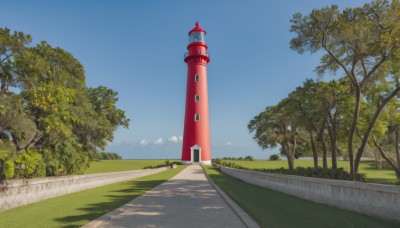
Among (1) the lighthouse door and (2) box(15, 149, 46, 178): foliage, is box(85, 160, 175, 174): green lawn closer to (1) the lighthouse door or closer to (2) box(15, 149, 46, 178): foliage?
(1) the lighthouse door

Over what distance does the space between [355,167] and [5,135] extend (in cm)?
1978

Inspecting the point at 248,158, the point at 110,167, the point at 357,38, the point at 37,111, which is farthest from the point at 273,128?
the point at 248,158

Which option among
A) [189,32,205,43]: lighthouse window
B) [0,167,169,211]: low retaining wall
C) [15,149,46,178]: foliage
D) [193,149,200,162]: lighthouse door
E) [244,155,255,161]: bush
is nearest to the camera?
[0,167,169,211]: low retaining wall

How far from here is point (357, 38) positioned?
15.7 m

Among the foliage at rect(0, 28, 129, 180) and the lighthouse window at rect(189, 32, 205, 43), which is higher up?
the lighthouse window at rect(189, 32, 205, 43)

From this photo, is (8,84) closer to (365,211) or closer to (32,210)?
(32,210)

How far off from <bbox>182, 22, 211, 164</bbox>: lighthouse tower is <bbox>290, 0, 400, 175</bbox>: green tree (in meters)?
27.6

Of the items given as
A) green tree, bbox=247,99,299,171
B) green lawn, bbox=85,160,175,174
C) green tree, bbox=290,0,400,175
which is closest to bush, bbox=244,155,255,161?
green lawn, bbox=85,160,175,174

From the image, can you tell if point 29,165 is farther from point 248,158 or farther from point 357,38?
point 248,158

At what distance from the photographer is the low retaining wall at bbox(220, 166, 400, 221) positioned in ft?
23.4

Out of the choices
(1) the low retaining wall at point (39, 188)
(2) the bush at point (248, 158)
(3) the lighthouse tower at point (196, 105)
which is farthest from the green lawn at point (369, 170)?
(2) the bush at point (248, 158)

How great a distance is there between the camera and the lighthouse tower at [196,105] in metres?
44.5

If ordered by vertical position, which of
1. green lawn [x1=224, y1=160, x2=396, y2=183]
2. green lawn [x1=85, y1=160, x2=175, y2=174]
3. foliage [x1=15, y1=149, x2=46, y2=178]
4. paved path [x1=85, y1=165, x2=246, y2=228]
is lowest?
green lawn [x1=85, y1=160, x2=175, y2=174]

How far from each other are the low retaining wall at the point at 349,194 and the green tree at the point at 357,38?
5.66m
